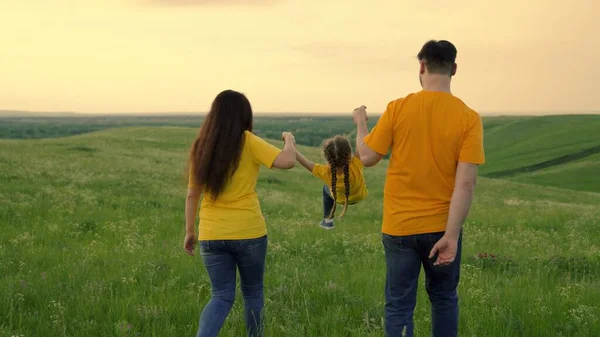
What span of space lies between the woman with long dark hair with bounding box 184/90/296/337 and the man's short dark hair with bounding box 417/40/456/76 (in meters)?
1.54

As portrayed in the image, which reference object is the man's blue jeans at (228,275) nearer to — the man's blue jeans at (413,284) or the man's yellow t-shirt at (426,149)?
the man's blue jeans at (413,284)

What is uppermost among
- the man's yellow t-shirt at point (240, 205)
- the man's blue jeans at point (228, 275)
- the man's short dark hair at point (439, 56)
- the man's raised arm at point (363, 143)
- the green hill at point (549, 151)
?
the man's short dark hair at point (439, 56)

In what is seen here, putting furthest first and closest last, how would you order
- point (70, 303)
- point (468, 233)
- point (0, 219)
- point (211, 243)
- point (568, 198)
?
point (568, 198) < point (468, 233) < point (0, 219) < point (70, 303) < point (211, 243)

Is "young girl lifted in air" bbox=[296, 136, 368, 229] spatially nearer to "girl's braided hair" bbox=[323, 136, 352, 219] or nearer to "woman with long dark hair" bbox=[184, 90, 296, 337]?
"girl's braided hair" bbox=[323, 136, 352, 219]

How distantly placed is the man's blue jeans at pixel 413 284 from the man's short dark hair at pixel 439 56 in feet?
4.57

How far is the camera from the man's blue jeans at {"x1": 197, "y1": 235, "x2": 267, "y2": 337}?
5102mm

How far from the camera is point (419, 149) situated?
4.52 m

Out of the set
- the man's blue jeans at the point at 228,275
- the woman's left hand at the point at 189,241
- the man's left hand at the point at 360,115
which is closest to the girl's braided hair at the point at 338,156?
the man's left hand at the point at 360,115

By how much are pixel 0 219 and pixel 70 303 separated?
7.03 meters

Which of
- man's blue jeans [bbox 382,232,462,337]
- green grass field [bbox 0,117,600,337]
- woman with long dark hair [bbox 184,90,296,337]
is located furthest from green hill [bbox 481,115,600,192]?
woman with long dark hair [bbox 184,90,296,337]

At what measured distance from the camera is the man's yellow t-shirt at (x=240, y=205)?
5.10 metres

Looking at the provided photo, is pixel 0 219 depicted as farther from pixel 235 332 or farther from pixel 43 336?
pixel 235 332

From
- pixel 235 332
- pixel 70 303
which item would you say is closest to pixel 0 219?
pixel 70 303

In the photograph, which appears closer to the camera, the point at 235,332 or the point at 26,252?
the point at 235,332
